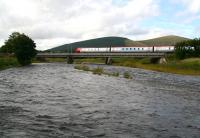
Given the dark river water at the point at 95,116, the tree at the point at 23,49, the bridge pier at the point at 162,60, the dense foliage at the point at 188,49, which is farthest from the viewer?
the dense foliage at the point at 188,49

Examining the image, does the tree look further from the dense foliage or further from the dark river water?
the dark river water

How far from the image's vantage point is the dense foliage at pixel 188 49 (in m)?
161

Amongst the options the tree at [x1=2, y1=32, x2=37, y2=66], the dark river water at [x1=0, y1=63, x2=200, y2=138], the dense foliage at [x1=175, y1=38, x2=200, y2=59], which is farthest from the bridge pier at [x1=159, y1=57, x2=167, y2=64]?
the dark river water at [x1=0, y1=63, x2=200, y2=138]

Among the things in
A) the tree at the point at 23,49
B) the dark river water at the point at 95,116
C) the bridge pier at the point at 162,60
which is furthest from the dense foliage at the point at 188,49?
the dark river water at the point at 95,116

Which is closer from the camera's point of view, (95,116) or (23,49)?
(95,116)

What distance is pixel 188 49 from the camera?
6501 inches

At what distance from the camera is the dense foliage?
16116 centimetres

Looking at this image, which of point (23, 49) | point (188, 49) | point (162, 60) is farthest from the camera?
point (188, 49)

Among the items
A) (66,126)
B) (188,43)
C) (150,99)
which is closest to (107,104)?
(150,99)

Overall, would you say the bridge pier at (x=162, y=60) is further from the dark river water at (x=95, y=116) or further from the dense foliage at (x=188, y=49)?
the dark river water at (x=95, y=116)

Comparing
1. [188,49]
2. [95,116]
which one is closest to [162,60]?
[188,49]

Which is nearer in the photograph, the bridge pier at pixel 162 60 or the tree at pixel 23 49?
the tree at pixel 23 49

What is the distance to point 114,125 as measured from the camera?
2419 centimetres

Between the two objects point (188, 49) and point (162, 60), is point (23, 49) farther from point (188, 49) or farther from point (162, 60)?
point (188, 49)
